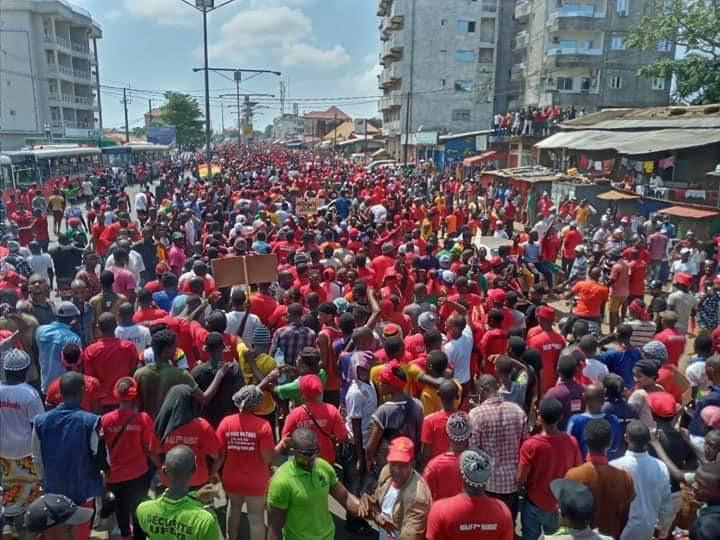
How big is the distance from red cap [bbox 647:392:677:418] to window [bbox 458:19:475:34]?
186ft

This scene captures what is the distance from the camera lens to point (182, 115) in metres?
81.7

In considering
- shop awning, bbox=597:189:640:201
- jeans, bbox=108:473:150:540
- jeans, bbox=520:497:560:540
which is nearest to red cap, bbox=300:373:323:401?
jeans, bbox=108:473:150:540

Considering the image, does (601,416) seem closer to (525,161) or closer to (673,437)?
(673,437)

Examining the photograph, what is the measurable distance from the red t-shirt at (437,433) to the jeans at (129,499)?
6.84ft

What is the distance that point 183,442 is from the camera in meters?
4.27

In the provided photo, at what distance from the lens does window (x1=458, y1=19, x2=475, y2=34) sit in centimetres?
5606

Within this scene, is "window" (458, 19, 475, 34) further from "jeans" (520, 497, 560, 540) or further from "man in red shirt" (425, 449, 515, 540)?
"man in red shirt" (425, 449, 515, 540)

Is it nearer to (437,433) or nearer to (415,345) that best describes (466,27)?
(415,345)

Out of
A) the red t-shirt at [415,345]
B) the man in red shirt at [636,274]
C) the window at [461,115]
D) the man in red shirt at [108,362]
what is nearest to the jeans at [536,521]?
the red t-shirt at [415,345]

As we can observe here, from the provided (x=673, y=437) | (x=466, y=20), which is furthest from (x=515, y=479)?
(x=466, y=20)

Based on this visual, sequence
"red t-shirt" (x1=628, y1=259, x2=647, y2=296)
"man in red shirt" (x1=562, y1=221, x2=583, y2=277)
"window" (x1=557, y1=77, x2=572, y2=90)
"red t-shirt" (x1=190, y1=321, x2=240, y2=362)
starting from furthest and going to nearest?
"window" (x1=557, y1=77, x2=572, y2=90)
"man in red shirt" (x1=562, y1=221, x2=583, y2=277)
"red t-shirt" (x1=628, y1=259, x2=647, y2=296)
"red t-shirt" (x1=190, y1=321, x2=240, y2=362)

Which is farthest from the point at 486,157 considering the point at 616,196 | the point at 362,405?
the point at 362,405

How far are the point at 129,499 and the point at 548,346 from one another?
400 centimetres

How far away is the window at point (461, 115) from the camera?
56.4 metres
